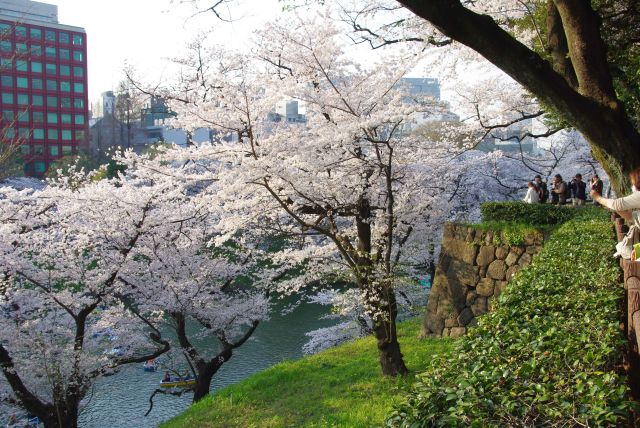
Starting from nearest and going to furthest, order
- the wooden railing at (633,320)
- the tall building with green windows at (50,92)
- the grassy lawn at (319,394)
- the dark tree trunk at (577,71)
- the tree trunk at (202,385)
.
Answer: the wooden railing at (633,320) < the dark tree trunk at (577,71) < the grassy lawn at (319,394) < the tree trunk at (202,385) < the tall building with green windows at (50,92)

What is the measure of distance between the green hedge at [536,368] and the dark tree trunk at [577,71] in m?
1.00

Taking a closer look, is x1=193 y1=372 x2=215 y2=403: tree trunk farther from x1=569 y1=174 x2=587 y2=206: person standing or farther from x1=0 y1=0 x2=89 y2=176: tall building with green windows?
x1=0 y1=0 x2=89 y2=176: tall building with green windows

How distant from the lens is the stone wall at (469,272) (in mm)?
8068

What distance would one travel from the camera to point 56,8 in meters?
44.3

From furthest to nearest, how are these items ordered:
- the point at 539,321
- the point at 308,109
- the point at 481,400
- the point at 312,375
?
the point at 312,375 → the point at 308,109 → the point at 539,321 → the point at 481,400

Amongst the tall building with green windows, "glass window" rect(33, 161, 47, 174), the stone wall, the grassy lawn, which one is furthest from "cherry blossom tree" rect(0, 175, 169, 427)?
"glass window" rect(33, 161, 47, 174)

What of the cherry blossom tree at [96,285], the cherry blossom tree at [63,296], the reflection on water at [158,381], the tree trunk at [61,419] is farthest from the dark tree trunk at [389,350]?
the reflection on water at [158,381]

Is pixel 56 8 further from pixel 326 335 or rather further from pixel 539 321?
pixel 539 321

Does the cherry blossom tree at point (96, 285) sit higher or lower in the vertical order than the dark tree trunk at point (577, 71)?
lower

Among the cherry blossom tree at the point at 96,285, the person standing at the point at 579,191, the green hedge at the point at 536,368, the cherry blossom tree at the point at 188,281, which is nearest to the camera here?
the green hedge at the point at 536,368

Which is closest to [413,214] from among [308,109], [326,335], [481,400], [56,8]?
[308,109]

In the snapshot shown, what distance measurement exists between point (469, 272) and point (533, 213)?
1337mm

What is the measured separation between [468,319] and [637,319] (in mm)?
5608

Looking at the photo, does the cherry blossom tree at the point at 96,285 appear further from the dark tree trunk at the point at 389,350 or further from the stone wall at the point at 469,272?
the stone wall at the point at 469,272
